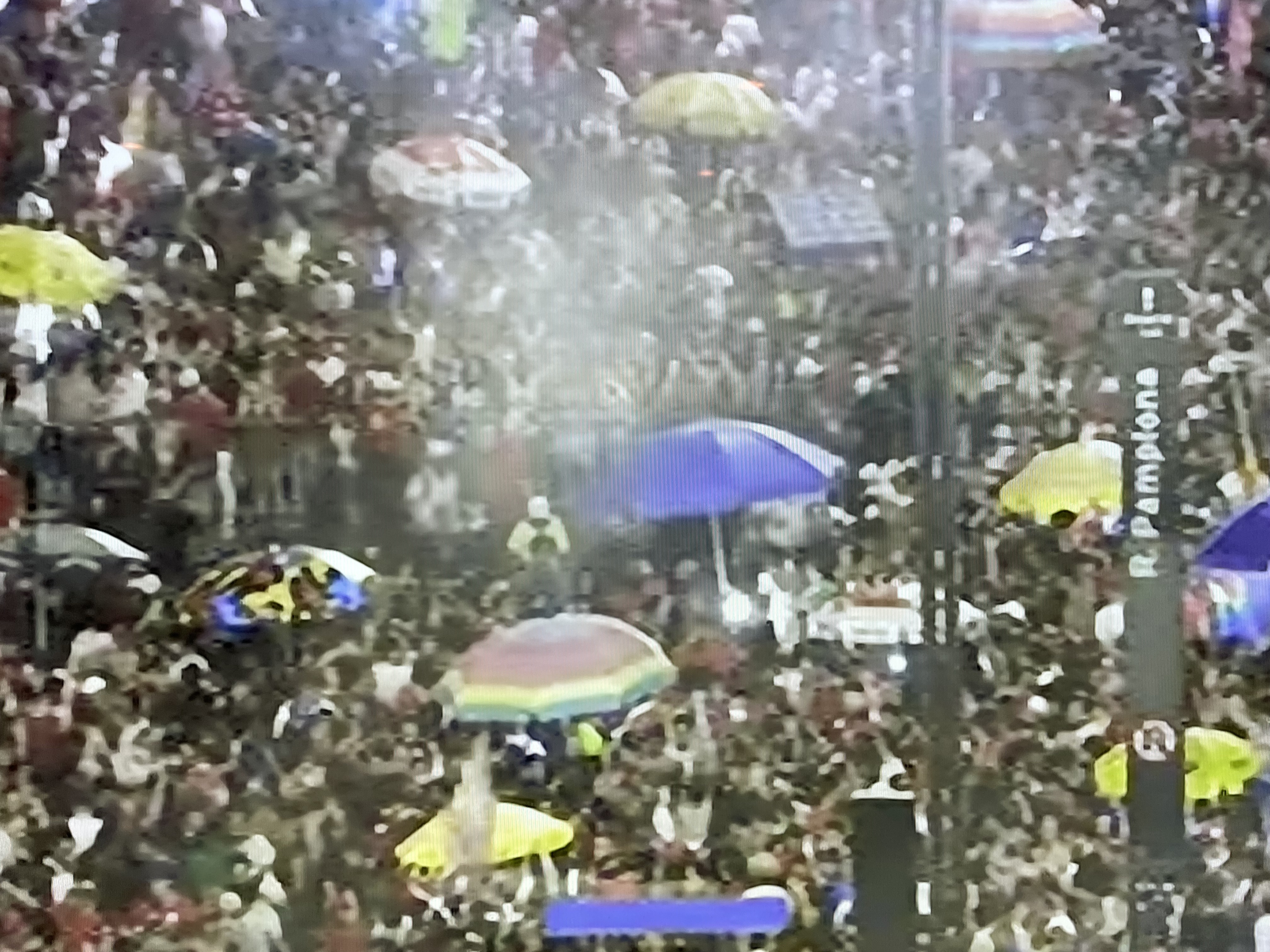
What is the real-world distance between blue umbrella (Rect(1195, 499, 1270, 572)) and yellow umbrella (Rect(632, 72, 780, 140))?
0.43 meters

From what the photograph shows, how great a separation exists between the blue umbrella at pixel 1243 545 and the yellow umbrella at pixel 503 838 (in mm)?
495

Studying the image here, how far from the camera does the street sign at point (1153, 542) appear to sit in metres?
1.26

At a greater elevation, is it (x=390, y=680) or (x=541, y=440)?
(x=541, y=440)

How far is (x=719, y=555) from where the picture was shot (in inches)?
50.3

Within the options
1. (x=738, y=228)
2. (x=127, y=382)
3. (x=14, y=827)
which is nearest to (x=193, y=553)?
(x=127, y=382)

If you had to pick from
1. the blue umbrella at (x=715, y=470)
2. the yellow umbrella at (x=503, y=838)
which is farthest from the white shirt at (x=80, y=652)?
the blue umbrella at (x=715, y=470)

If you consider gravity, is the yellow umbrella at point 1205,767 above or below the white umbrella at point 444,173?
below

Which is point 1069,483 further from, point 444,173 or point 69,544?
point 69,544

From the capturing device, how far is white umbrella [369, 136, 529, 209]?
49.6 inches

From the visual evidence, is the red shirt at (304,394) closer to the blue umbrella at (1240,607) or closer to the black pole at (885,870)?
the black pole at (885,870)

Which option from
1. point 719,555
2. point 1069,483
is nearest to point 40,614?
point 719,555

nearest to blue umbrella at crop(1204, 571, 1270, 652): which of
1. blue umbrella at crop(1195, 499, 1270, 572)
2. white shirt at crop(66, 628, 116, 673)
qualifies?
blue umbrella at crop(1195, 499, 1270, 572)

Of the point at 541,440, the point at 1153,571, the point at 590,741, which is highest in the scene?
the point at 541,440

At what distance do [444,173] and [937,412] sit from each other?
0.38 meters
